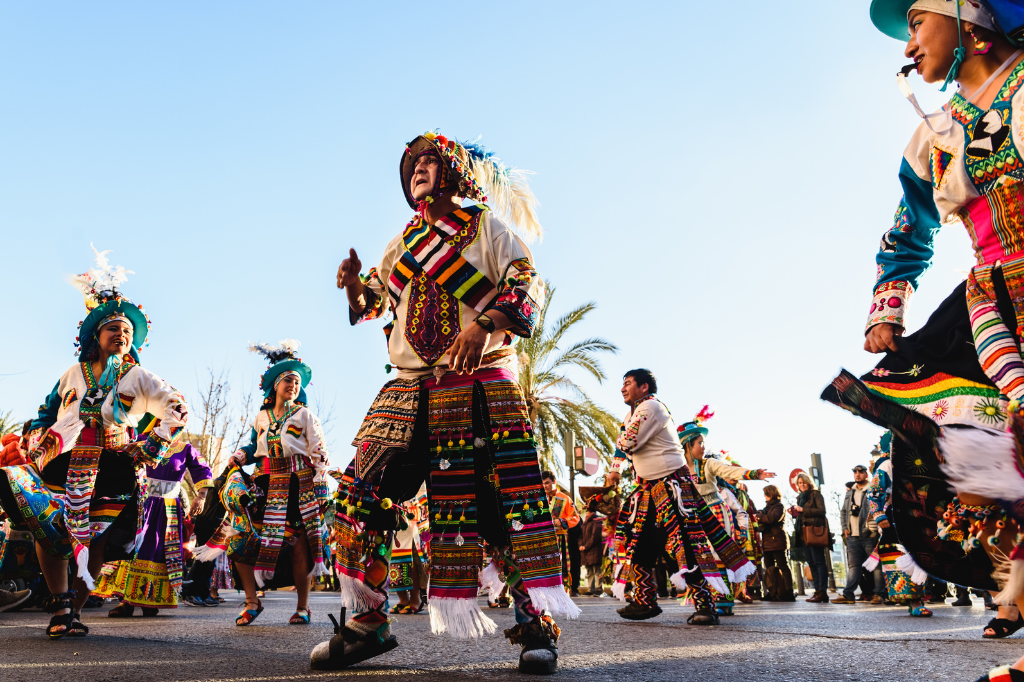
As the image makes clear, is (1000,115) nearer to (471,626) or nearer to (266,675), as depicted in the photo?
(471,626)

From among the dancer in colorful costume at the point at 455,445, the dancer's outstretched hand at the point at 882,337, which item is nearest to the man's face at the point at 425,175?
the dancer in colorful costume at the point at 455,445

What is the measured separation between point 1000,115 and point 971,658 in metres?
2.50

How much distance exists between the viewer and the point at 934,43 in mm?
2457

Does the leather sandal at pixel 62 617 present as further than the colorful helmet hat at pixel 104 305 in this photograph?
No

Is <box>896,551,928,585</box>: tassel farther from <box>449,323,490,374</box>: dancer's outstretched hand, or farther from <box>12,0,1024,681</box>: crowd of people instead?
<box>449,323,490,374</box>: dancer's outstretched hand

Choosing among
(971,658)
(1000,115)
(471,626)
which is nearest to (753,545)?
(971,658)

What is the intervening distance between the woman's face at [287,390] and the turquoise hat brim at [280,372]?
0.12 m

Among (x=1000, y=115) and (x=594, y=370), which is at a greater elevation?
(x=594, y=370)

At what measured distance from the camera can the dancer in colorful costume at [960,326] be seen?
81.6 inches

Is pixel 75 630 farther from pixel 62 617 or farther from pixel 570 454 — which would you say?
pixel 570 454

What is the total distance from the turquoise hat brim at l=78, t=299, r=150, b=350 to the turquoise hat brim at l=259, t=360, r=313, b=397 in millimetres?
1814

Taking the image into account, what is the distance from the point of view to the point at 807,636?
4820 millimetres

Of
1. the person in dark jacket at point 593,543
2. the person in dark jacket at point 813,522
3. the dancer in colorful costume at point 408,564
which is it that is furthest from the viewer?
the person in dark jacket at point 593,543

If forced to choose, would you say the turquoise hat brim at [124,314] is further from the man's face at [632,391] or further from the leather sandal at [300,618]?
the man's face at [632,391]
